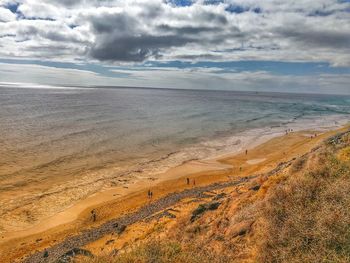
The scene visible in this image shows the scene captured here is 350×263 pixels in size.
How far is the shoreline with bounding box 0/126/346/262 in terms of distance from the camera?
16531 mm

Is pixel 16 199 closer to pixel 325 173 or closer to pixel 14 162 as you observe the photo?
pixel 14 162

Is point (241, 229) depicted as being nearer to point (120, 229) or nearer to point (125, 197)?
point (120, 229)

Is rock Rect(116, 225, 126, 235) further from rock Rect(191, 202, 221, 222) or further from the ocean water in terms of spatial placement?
the ocean water

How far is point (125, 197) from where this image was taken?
864 inches

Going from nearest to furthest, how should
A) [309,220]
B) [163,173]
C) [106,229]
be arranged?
[309,220] < [106,229] < [163,173]

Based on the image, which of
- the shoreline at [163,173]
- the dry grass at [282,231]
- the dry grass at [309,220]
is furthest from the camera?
the shoreline at [163,173]

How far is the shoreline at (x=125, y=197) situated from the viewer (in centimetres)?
1653

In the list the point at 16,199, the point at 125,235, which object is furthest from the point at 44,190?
the point at 125,235

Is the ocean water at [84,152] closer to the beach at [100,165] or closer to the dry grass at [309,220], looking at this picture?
the beach at [100,165]

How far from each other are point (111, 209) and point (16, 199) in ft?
23.3

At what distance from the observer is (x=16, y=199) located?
20531mm

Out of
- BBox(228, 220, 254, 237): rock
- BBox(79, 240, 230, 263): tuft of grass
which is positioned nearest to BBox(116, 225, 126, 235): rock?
BBox(228, 220, 254, 237): rock

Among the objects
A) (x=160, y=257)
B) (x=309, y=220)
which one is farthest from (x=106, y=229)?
(x=309, y=220)

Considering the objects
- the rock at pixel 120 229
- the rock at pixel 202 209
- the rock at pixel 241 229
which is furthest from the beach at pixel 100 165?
the rock at pixel 241 229
